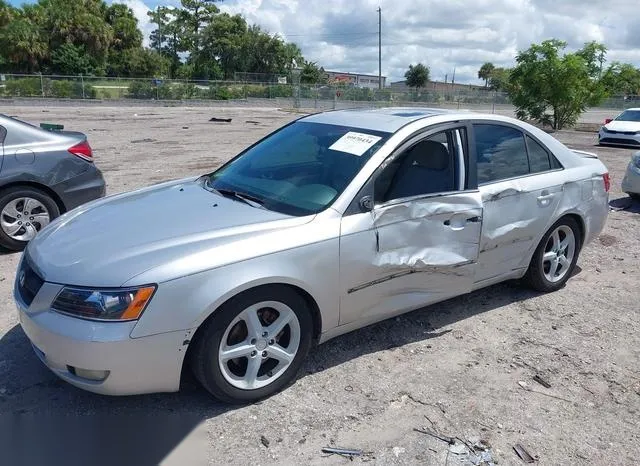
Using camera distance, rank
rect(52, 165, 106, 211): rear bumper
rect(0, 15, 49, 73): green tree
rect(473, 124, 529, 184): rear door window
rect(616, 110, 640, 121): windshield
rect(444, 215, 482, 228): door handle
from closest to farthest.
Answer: rect(444, 215, 482, 228): door handle → rect(473, 124, 529, 184): rear door window → rect(52, 165, 106, 211): rear bumper → rect(616, 110, 640, 121): windshield → rect(0, 15, 49, 73): green tree

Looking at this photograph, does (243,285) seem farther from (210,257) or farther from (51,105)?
(51,105)

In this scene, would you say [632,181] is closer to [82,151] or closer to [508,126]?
[508,126]

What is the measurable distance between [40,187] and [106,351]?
3.87 meters

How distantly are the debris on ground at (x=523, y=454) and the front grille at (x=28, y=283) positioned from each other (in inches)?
105

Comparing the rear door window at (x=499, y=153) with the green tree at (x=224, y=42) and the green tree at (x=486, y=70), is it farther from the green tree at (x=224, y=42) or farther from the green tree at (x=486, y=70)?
the green tree at (x=486, y=70)

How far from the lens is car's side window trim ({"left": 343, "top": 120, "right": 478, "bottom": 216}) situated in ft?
12.0

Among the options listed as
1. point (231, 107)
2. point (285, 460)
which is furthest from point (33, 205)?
point (231, 107)

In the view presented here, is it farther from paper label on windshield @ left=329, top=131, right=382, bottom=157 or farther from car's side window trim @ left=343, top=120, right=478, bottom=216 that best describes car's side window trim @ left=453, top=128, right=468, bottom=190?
paper label on windshield @ left=329, top=131, right=382, bottom=157

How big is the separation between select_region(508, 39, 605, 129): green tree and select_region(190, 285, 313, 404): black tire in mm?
25518

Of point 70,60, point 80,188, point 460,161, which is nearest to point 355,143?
point 460,161

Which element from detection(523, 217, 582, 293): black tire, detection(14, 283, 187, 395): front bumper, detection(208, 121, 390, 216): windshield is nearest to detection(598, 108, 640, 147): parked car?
detection(523, 217, 582, 293): black tire

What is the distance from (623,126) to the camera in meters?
19.3

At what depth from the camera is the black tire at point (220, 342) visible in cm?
309

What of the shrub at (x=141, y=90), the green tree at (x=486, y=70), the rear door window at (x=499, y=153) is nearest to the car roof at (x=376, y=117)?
the rear door window at (x=499, y=153)
